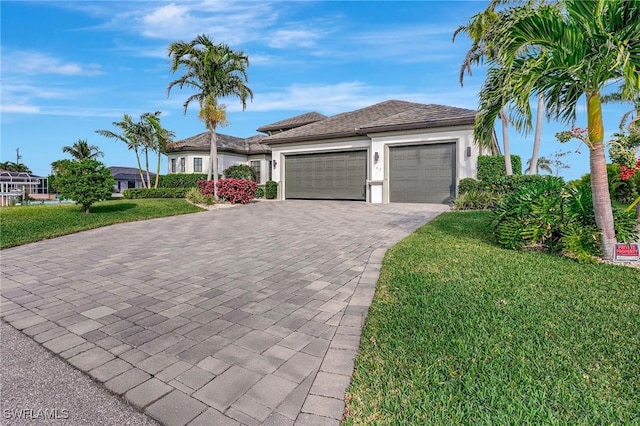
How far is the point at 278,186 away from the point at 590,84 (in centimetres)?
1561

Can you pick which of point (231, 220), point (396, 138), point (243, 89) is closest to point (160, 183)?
point (243, 89)

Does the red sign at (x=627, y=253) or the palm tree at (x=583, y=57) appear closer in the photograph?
the palm tree at (x=583, y=57)

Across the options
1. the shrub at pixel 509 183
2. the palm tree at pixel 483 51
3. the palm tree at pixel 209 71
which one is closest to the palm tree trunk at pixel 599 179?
the shrub at pixel 509 183

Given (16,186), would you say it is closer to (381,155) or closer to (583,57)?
(381,155)

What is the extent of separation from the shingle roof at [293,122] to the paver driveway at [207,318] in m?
18.6

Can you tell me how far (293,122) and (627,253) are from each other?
72.3ft

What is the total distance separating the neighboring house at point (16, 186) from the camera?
15.3m

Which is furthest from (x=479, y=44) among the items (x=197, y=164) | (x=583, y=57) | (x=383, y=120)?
(x=197, y=164)

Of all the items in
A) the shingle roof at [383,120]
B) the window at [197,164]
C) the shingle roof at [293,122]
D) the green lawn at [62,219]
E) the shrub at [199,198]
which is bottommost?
the green lawn at [62,219]

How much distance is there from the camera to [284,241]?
694 centimetres

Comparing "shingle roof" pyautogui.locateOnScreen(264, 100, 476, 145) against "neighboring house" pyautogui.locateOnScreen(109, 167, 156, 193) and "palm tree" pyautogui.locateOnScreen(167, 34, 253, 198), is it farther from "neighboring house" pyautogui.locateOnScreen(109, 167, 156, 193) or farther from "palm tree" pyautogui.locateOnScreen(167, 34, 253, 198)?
"neighboring house" pyautogui.locateOnScreen(109, 167, 156, 193)

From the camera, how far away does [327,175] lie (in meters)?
17.4

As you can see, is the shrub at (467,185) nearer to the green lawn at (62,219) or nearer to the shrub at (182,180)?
the green lawn at (62,219)

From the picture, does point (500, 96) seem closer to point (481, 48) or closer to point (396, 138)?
point (396, 138)
